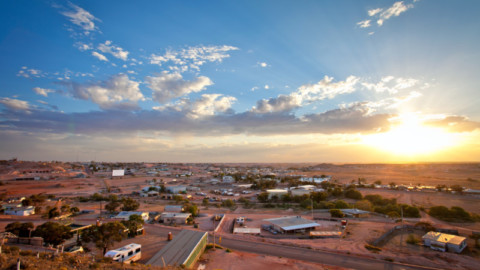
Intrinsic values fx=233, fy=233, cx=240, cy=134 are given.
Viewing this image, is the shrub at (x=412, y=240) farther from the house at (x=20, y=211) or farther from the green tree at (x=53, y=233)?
the house at (x=20, y=211)

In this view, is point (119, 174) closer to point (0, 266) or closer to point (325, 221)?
point (325, 221)

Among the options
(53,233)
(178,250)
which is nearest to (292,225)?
(178,250)

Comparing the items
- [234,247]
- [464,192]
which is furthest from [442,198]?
[234,247]

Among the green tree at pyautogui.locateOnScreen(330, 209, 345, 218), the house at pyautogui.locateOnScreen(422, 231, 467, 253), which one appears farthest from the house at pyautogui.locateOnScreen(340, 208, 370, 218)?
the house at pyautogui.locateOnScreen(422, 231, 467, 253)

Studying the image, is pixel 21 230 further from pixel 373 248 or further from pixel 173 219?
pixel 373 248

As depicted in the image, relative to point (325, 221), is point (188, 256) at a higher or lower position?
higher
